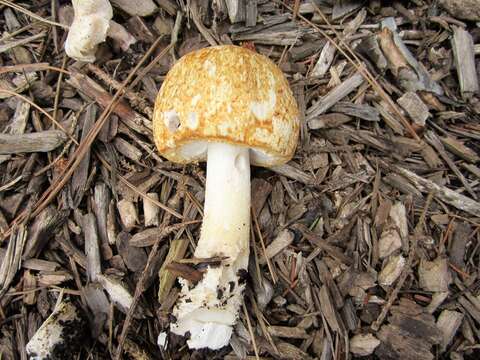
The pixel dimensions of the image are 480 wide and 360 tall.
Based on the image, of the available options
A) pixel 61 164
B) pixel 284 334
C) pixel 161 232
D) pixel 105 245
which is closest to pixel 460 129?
pixel 284 334

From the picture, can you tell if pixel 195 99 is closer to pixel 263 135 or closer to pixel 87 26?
pixel 263 135

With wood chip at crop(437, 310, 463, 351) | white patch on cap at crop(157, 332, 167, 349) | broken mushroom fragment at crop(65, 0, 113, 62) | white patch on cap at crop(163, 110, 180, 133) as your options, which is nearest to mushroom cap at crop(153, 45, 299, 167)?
white patch on cap at crop(163, 110, 180, 133)

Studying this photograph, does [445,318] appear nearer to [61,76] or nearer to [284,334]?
[284,334]

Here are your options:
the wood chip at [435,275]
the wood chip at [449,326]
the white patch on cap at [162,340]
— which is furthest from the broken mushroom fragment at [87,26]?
the wood chip at [449,326]

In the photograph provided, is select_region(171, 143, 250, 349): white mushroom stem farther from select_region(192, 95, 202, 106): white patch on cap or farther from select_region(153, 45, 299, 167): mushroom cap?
select_region(192, 95, 202, 106): white patch on cap

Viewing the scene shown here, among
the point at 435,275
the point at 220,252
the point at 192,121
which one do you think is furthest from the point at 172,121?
the point at 435,275

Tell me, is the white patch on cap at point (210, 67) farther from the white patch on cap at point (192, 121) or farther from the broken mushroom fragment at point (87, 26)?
the broken mushroom fragment at point (87, 26)

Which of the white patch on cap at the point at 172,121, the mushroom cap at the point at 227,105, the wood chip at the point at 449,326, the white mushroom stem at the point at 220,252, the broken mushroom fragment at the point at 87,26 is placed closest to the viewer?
the mushroom cap at the point at 227,105
